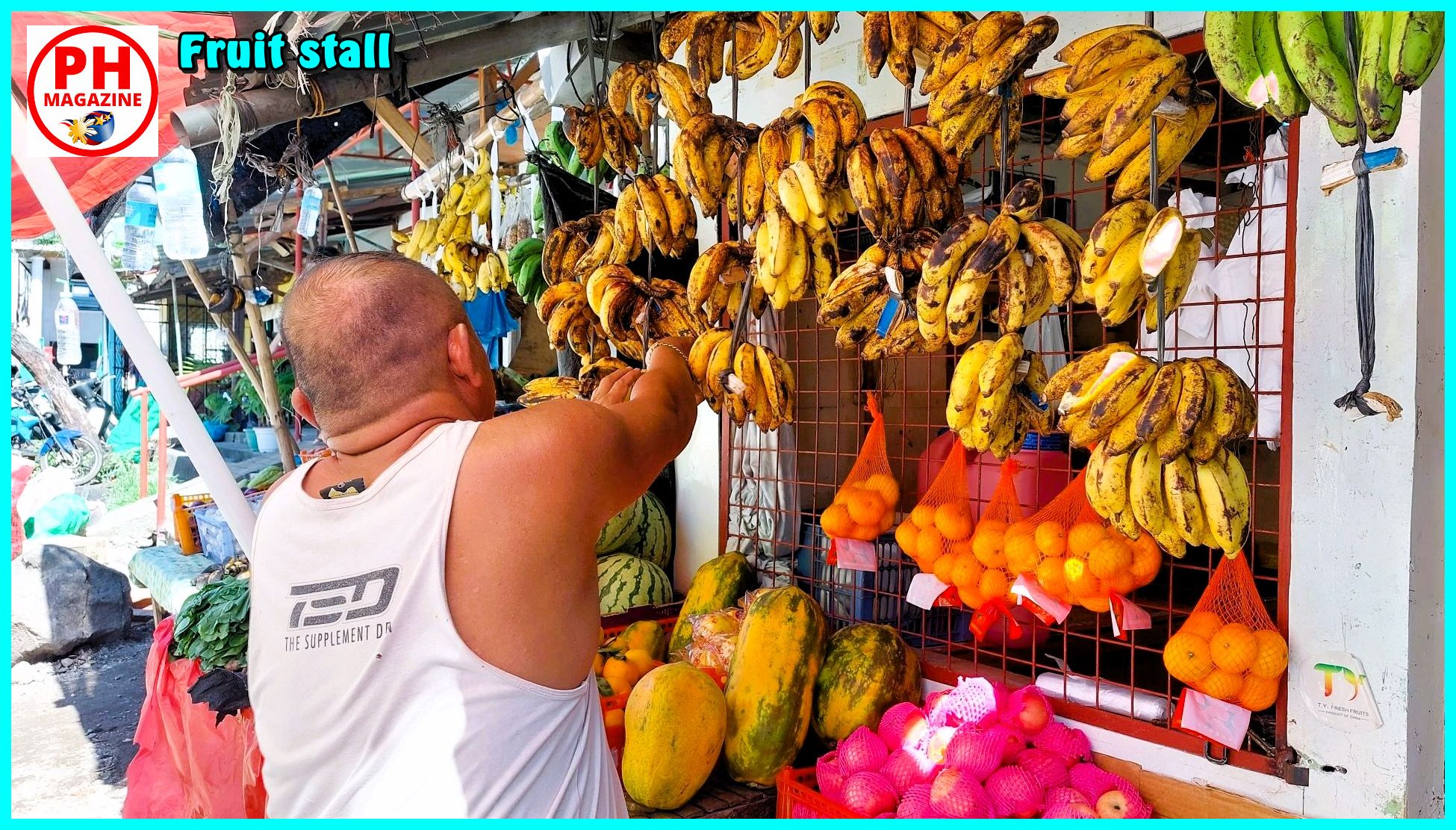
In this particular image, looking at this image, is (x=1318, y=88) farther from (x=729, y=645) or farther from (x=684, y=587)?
(x=684, y=587)

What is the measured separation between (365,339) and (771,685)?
5.68 ft

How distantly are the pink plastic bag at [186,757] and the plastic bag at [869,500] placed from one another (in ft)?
6.70

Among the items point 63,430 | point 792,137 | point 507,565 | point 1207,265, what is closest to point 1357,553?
point 1207,265

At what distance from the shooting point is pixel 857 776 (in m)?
2.40

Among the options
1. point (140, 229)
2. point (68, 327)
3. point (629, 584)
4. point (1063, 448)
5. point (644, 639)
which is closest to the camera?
point (1063, 448)

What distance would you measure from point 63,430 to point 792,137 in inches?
448

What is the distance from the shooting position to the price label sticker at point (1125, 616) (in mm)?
2307

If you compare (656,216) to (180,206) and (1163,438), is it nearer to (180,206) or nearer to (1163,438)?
(1163,438)

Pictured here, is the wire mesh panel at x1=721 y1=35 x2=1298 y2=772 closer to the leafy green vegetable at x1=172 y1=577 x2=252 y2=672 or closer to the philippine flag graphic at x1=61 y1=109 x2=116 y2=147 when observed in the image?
the leafy green vegetable at x1=172 y1=577 x2=252 y2=672

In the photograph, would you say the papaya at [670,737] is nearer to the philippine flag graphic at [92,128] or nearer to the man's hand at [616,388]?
the man's hand at [616,388]

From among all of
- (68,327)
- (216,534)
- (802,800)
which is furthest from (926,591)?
(68,327)

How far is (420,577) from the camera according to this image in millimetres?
1402

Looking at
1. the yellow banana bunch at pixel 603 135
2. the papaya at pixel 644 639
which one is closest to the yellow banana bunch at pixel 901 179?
the yellow banana bunch at pixel 603 135

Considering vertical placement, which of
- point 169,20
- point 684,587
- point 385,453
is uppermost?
point 169,20
